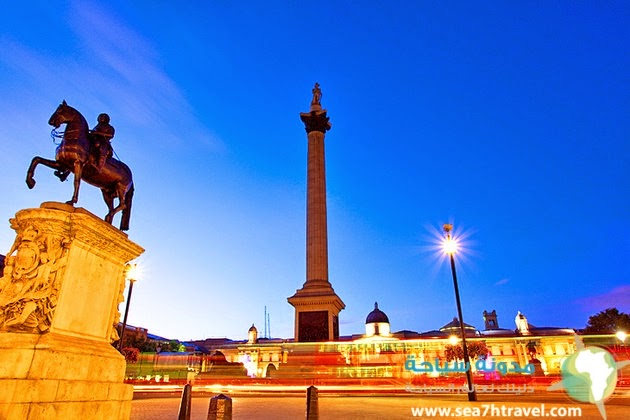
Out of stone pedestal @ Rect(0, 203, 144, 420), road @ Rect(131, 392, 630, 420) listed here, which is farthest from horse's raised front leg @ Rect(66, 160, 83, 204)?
road @ Rect(131, 392, 630, 420)

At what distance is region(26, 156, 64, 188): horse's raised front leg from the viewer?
6402 mm

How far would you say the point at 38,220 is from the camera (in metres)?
5.27

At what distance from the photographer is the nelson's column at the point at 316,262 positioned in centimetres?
3161

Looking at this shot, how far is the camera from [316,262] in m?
36.8

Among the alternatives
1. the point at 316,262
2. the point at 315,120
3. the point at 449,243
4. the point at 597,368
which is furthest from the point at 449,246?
the point at 315,120

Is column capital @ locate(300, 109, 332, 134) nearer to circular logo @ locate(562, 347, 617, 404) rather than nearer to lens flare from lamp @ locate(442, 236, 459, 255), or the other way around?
lens flare from lamp @ locate(442, 236, 459, 255)

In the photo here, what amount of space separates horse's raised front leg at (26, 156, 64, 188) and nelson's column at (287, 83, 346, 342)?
→ 27.1 metres

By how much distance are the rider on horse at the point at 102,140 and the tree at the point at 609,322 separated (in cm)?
7675

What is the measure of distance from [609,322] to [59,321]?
83094 mm

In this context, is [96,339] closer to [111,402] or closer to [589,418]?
[111,402]

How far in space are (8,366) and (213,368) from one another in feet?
116

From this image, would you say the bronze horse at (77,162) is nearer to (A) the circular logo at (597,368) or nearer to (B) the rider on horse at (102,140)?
(B) the rider on horse at (102,140)

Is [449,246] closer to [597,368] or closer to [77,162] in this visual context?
[597,368]

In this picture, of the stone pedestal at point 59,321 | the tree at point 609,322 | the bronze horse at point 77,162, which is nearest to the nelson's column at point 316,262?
the bronze horse at point 77,162
